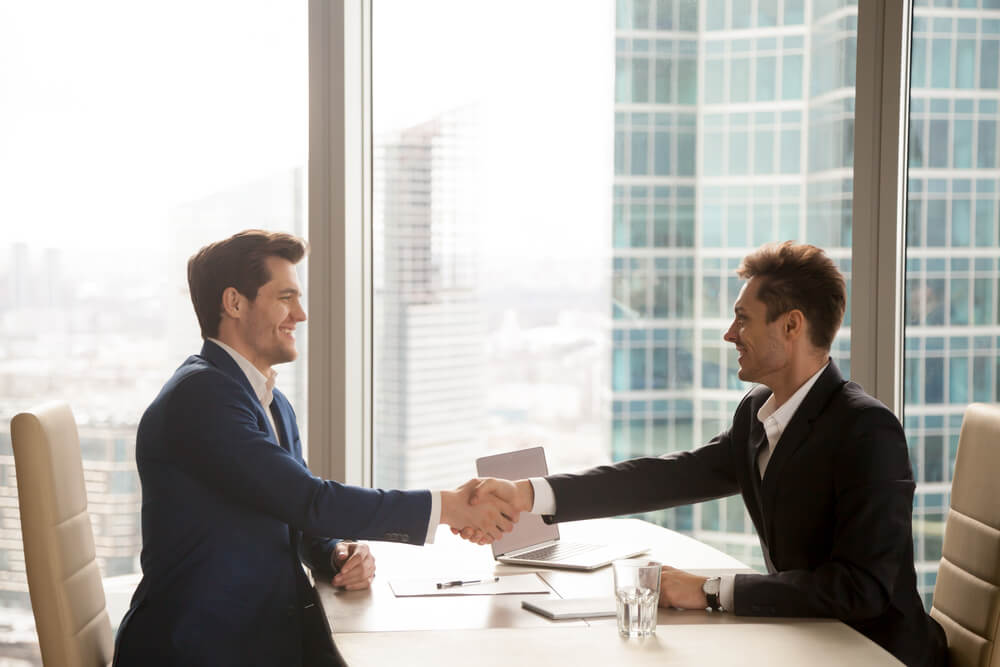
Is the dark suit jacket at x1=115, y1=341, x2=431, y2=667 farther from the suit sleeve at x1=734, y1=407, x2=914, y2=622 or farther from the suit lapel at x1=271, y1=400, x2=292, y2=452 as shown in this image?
the suit sleeve at x1=734, y1=407, x2=914, y2=622

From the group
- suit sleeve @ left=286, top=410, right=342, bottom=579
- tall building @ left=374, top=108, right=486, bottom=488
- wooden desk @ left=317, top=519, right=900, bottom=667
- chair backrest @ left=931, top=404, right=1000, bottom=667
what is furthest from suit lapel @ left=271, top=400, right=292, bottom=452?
chair backrest @ left=931, top=404, right=1000, bottom=667

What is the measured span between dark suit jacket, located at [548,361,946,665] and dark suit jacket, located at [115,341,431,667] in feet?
2.39

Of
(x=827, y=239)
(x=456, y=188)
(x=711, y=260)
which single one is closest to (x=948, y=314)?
(x=827, y=239)

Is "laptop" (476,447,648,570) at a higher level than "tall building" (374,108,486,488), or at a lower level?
lower

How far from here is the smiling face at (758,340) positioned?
2012mm

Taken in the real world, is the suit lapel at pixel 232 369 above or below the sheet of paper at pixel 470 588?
above

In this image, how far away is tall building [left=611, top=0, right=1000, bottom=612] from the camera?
2.66 metres

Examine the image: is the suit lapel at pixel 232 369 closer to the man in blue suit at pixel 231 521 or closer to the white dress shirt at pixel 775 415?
the man in blue suit at pixel 231 521

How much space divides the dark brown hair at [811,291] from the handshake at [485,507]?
2.22 feet

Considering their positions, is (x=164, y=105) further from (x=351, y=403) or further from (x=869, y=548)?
(x=869, y=548)

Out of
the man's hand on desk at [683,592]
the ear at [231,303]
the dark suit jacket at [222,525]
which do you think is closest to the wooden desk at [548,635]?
the man's hand on desk at [683,592]

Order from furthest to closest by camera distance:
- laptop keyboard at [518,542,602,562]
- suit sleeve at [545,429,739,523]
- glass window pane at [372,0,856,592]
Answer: glass window pane at [372,0,856,592]
suit sleeve at [545,429,739,523]
laptop keyboard at [518,542,602,562]

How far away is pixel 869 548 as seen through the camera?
66.3 inches

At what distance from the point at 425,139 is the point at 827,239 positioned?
1.22 metres
